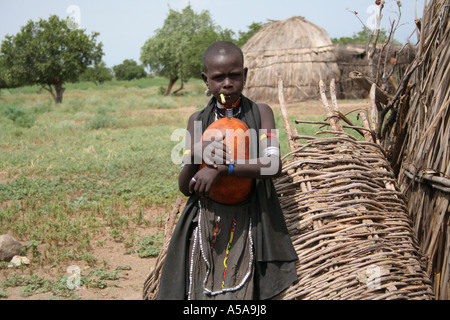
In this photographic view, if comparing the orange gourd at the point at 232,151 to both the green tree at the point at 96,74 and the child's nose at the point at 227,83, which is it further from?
the green tree at the point at 96,74

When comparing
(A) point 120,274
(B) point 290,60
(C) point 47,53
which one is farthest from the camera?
(C) point 47,53

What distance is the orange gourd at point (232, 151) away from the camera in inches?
90.0

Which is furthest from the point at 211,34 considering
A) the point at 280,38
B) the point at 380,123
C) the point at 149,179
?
the point at 380,123

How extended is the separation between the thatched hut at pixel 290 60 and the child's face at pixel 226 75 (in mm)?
16042

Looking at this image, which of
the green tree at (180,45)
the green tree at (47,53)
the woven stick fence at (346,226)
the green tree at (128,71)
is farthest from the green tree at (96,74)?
the woven stick fence at (346,226)

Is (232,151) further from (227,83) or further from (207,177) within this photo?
(227,83)

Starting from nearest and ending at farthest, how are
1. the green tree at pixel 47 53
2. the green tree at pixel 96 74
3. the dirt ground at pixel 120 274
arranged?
the dirt ground at pixel 120 274 < the green tree at pixel 47 53 < the green tree at pixel 96 74

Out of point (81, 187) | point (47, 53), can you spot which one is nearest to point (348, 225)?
point (81, 187)

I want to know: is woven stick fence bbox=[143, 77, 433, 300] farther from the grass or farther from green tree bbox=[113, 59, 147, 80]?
green tree bbox=[113, 59, 147, 80]

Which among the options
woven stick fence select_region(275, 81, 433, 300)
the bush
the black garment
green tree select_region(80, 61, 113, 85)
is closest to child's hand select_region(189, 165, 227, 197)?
the black garment

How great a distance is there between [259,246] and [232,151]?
1.69ft

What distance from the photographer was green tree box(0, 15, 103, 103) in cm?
2425

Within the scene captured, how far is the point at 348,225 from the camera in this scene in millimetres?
2637

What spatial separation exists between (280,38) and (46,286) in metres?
16.9
